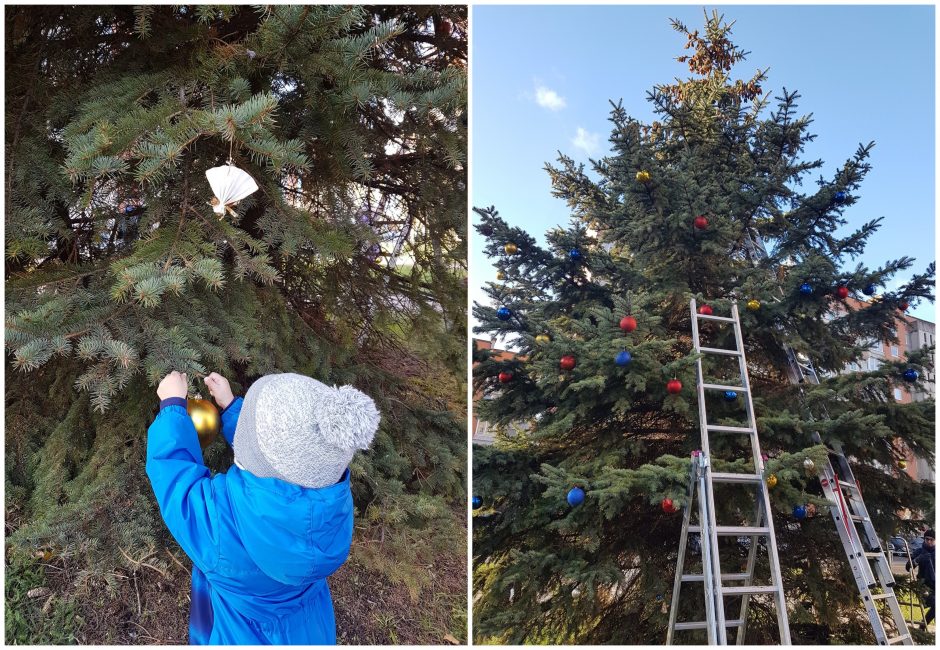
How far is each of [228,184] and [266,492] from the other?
966 mm

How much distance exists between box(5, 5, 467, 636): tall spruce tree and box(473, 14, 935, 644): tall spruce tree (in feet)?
2.37

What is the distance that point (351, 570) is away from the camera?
3498 mm

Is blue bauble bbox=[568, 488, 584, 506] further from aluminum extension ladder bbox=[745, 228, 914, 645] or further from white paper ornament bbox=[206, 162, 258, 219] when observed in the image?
white paper ornament bbox=[206, 162, 258, 219]

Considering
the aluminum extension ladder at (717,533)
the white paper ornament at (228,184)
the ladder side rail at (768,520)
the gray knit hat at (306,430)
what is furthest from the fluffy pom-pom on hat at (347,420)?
the ladder side rail at (768,520)

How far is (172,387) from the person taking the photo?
191 centimetres

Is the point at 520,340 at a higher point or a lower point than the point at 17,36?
lower

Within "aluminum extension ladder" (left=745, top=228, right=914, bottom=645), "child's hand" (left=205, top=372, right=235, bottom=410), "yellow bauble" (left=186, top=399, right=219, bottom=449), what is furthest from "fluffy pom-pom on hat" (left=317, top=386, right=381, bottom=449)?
"aluminum extension ladder" (left=745, top=228, right=914, bottom=645)

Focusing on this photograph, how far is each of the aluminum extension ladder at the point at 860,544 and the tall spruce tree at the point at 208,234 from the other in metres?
2.16

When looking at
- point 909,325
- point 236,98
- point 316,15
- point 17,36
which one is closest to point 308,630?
point 236,98

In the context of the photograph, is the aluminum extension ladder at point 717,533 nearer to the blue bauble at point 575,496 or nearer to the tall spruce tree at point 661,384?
the tall spruce tree at point 661,384

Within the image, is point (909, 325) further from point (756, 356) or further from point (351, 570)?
point (351, 570)

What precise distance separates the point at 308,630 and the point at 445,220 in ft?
6.32

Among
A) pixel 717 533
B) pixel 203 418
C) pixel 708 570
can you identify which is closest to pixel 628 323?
pixel 717 533

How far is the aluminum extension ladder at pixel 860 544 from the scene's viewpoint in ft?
10.5
